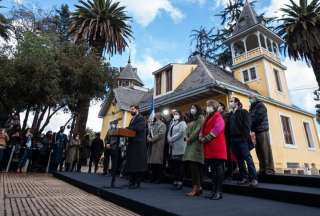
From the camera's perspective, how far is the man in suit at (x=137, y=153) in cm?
499

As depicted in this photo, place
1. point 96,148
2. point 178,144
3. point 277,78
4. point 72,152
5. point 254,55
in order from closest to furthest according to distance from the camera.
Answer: point 178,144 < point 96,148 < point 72,152 < point 254,55 < point 277,78

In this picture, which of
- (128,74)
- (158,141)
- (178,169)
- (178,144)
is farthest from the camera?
(128,74)

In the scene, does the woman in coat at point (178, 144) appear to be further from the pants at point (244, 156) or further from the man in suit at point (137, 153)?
the pants at point (244, 156)

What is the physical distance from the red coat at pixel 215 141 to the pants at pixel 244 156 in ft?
2.20

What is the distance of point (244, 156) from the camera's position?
450cm

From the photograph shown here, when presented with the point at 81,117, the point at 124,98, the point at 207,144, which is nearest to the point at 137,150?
Answer: the point at 207,144

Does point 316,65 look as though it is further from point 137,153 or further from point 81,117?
point 137,153

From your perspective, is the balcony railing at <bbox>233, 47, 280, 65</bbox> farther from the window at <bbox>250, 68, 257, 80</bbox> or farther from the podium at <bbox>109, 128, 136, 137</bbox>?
the podium at <bbox>109, 128, 136, 137</bbox>

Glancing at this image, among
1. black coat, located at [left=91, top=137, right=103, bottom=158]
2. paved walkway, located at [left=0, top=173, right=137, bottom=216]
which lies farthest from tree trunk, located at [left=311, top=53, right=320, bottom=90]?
paved walkway, located at [left=0, top=173, right=137, bottom=216]

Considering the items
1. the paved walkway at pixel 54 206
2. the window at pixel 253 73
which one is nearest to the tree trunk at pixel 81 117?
the paved walkway at pixel 54 206

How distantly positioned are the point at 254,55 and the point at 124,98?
10854 mm

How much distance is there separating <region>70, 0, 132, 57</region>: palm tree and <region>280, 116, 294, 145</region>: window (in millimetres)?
12178

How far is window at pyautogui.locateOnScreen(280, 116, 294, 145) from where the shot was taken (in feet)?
48.2

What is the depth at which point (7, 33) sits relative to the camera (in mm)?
13117
